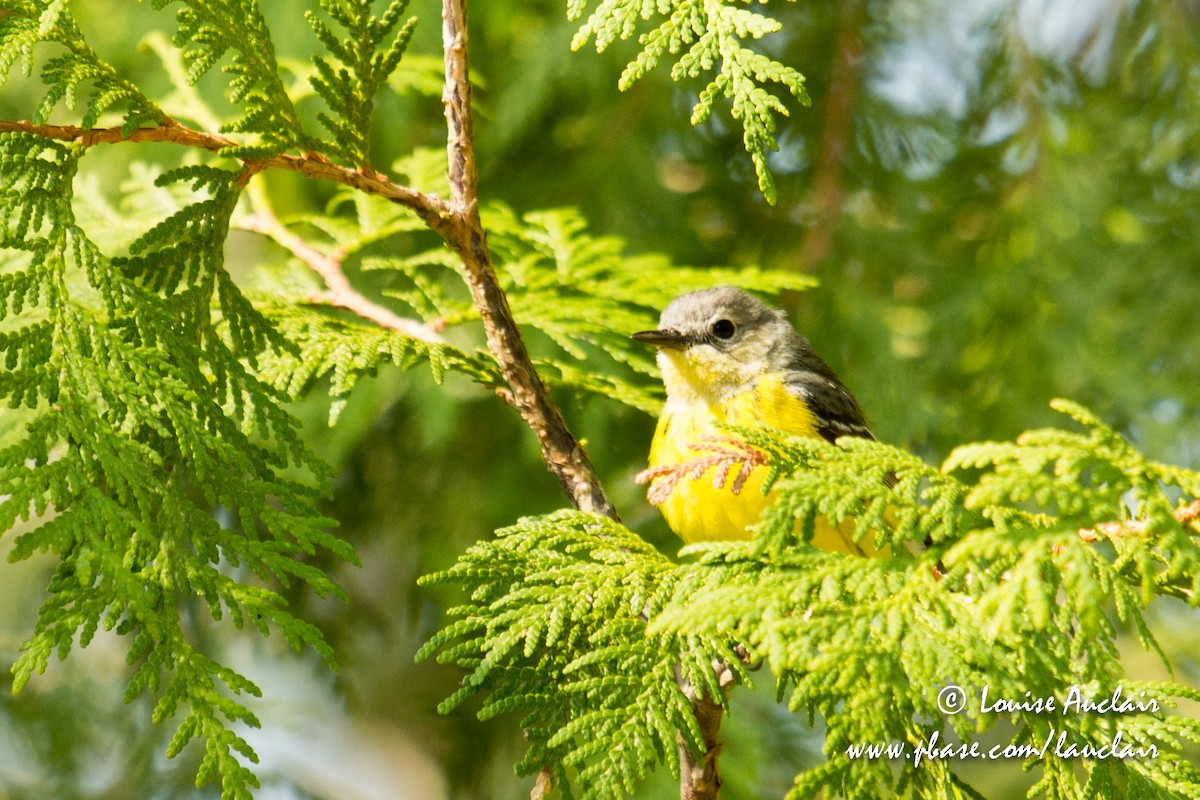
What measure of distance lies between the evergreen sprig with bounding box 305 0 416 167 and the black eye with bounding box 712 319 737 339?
2145 millimetres

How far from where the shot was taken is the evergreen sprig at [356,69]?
2.00m

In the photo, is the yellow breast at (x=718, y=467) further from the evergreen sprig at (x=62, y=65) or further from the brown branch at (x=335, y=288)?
the evergreen sprig at (x=62, y=65)

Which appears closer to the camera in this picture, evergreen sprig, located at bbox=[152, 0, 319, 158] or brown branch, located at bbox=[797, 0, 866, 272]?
evergreen sprig, located at bbox=[152, 0, 319, 158]

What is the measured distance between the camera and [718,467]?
2729mm

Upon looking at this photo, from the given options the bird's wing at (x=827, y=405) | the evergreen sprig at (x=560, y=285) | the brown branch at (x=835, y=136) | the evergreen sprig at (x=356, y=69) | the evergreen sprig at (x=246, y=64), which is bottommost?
the evergreen sprig at (x=246, y=64)

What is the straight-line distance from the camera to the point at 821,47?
16.5 feet

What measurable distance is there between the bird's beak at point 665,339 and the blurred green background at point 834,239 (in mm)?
783

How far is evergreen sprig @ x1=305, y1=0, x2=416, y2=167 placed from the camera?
1995 mm

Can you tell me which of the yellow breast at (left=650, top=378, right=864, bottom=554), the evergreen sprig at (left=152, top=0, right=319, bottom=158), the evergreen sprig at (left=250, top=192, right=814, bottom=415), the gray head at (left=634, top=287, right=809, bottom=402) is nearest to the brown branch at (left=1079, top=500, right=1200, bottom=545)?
the yellow breast at (left=650, top=378, right=864, bottom=554)

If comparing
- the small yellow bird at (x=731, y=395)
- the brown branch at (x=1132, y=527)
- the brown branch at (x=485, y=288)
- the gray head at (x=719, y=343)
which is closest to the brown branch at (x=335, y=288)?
the brown branch at (x=485, y=288)

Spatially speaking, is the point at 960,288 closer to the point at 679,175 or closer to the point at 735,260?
the point at 735,260

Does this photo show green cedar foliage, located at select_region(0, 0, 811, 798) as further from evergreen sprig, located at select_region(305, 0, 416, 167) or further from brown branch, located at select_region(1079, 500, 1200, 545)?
brown branch, located at select_region(1079, 500, 1200, 545)

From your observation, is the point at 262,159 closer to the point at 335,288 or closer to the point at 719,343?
the point at 335,288

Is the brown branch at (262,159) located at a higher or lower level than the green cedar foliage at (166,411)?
higher
